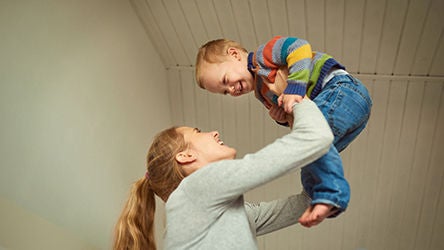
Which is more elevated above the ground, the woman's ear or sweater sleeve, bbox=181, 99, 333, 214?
sweater sleeve, bbox=181, 99, 333, 214

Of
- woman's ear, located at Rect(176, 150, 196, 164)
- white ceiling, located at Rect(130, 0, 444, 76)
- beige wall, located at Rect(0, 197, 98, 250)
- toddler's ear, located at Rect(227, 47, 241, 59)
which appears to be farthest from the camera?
white ceiling, located at Rect(130, 0, 444, 76)

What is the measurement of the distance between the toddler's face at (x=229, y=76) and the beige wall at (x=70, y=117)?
585 mm

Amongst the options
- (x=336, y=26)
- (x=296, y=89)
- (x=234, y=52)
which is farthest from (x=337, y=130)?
(x=336, y=26)

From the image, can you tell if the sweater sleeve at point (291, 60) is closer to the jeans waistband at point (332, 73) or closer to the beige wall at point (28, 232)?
the jeans waistband at point (332, 73)

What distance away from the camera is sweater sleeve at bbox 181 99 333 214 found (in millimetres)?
1174

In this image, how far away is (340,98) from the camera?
1.40 metres

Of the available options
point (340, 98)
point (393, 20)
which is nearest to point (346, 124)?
point (340, 98)

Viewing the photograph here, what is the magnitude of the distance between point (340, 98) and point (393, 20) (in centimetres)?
79

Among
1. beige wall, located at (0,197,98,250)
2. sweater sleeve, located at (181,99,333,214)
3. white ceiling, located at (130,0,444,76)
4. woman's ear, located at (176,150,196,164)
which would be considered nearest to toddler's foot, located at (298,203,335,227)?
sweater sleeve, located at (181,99,333,214)

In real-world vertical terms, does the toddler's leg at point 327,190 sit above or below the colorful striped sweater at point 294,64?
below

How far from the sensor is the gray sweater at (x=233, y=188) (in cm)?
118

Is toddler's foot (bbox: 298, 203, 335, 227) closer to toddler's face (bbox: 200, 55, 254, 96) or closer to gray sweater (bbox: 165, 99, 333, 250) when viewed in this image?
gray sweater (bbox: 165, 99, 333, 250)

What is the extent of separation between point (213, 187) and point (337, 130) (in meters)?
0.37

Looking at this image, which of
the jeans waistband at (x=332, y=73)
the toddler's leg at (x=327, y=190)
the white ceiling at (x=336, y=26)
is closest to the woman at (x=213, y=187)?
the toddler's leg at (x=327, y=190)
